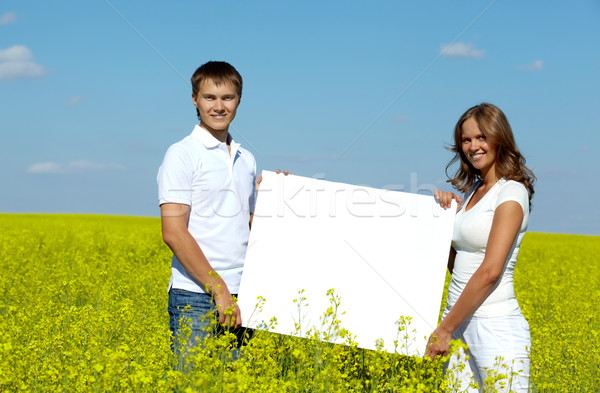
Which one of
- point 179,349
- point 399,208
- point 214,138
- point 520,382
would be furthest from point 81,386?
point 520,382

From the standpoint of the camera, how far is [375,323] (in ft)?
11.5

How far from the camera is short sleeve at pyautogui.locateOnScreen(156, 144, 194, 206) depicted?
10.4 ft

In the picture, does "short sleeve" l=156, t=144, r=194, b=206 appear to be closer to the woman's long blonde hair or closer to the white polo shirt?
the white polo shirt

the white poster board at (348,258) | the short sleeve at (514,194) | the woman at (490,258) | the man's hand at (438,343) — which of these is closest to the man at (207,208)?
the white poster board at (348,258)

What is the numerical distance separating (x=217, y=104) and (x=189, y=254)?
953mm

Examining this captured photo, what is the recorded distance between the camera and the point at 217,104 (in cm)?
339

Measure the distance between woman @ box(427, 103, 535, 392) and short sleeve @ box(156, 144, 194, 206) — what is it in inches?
66.5

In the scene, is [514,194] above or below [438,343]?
above

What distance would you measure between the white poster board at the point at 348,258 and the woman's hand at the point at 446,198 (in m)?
0.04

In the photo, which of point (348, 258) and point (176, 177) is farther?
point (348, 258)

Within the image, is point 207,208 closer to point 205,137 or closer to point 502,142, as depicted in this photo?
point 205,137

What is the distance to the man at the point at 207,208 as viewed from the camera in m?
3.18

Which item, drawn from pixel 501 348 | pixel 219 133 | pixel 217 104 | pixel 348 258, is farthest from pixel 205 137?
pixel 501 348

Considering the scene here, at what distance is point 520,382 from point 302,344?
1.62 metres
